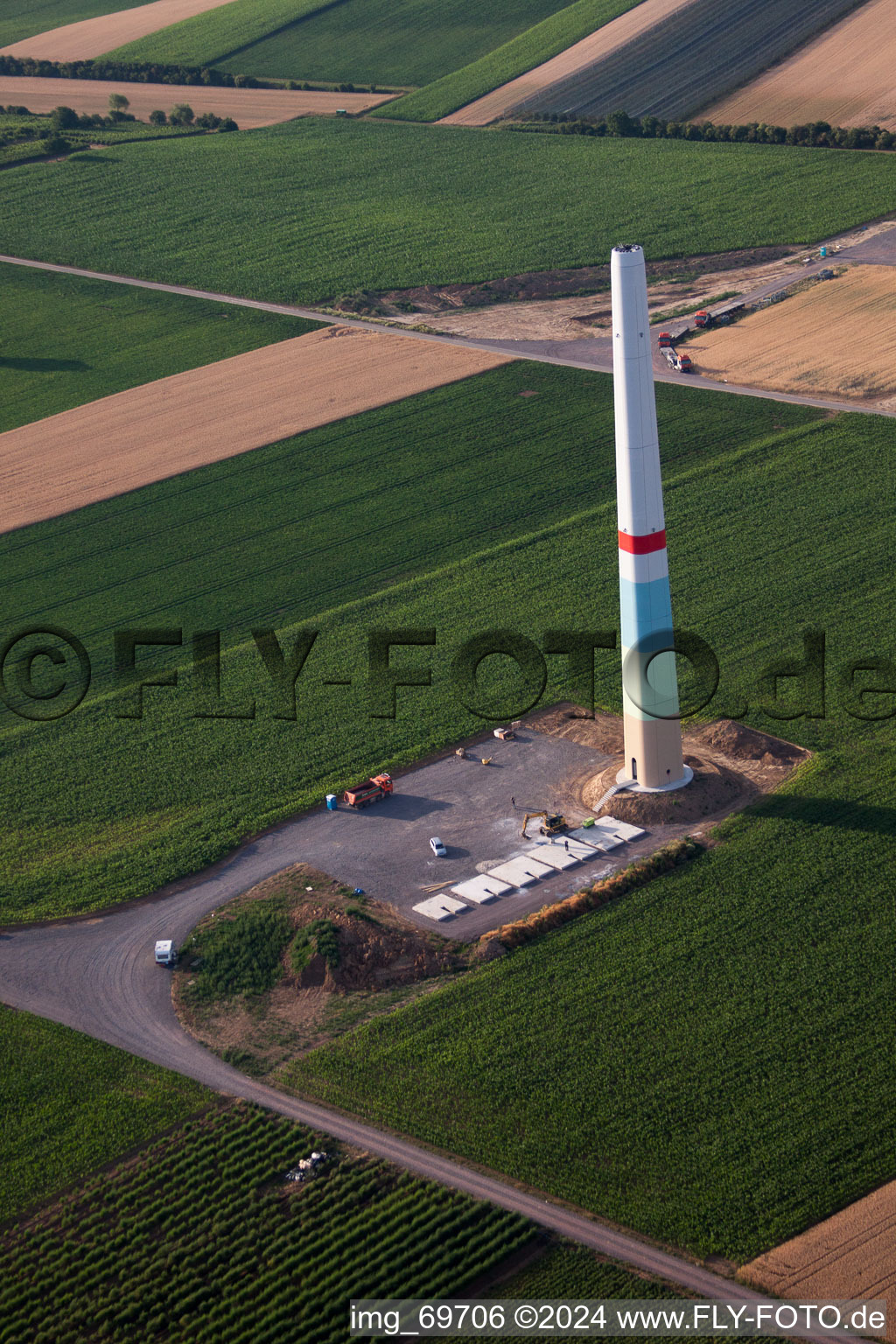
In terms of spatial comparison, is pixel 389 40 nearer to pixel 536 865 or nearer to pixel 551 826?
pixel 551 826

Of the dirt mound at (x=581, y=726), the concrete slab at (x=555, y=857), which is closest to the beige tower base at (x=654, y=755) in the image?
the dirt mound at (x=581, y=726)

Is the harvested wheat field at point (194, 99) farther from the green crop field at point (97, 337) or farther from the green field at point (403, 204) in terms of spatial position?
the green crop field at point (97, 337)

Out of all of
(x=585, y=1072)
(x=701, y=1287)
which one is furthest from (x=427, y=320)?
(x=701, y=1287)

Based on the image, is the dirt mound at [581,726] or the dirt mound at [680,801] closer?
the dirt mound at [680,801]

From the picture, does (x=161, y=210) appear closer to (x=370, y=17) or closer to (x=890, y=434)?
(x=370, y=17)

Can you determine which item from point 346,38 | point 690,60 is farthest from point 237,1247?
point 346,38

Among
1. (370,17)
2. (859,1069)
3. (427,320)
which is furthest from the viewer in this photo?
(370,17)
